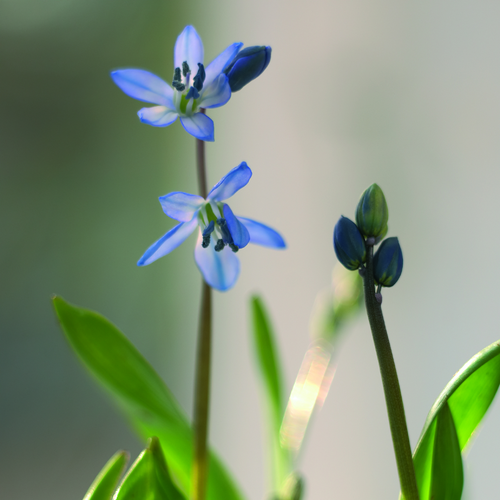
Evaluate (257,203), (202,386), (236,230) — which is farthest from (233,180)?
(257,203)

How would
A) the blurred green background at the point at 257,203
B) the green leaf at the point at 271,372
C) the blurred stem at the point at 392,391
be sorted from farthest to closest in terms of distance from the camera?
the blurred green background at the point at 257,203 → the green leaf at the point at 271,372 → the blurred stem at the point at 392,391

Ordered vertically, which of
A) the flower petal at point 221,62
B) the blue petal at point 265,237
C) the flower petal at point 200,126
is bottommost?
the blue petal at point 265,237

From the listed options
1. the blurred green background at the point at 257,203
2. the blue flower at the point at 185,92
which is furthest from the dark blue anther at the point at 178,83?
the blurred green background at the point at 257,203

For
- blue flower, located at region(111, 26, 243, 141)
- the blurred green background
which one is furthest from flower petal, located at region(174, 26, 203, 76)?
the blurred green background

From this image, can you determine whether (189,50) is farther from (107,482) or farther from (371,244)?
(107,482)

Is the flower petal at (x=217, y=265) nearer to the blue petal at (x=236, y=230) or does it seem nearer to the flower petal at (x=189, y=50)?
the blue petal at (x=236, y=230)

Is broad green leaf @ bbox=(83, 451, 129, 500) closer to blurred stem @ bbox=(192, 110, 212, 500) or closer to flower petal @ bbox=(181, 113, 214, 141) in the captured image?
blurred stem @ bbox=(192, 110, 212, 500)

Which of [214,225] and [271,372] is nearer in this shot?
[214,225]

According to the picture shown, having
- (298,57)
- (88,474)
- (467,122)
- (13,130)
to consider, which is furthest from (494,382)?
(13,130)
